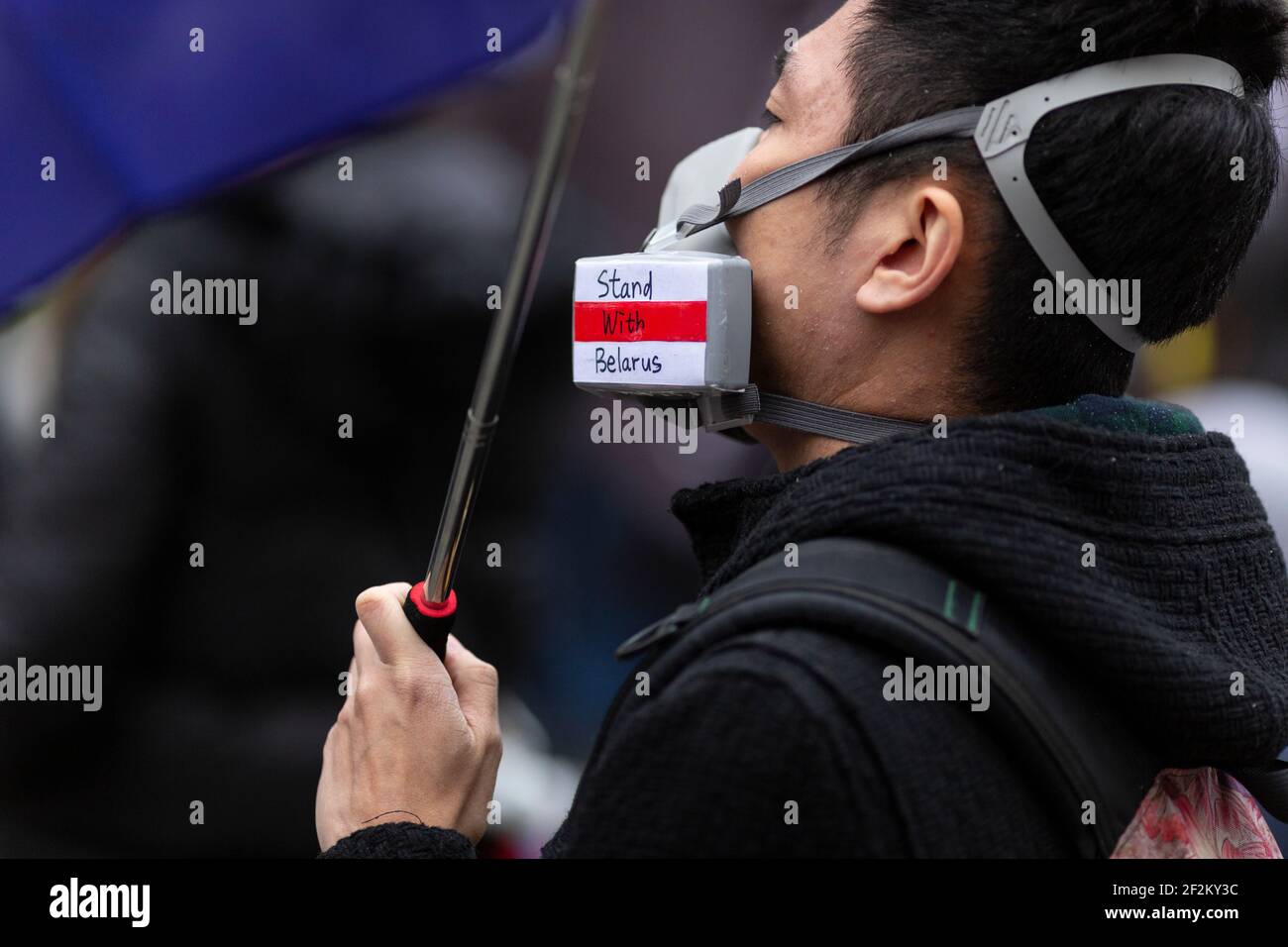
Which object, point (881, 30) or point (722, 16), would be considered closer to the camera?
point (881, 30)

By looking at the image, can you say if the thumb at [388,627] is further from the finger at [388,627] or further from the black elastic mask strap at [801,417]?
the black elastic mask strap at [801,417]

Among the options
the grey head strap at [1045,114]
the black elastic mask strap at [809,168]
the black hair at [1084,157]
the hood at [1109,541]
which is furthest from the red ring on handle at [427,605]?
the grey head strap at [1045,114]

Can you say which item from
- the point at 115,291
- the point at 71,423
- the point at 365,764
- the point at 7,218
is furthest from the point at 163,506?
the point at 365,764

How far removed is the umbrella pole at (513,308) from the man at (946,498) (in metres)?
0.06

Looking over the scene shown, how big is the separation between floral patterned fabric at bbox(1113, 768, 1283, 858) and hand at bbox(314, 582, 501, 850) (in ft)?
2.38

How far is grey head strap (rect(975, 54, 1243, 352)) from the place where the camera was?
51.4 inches

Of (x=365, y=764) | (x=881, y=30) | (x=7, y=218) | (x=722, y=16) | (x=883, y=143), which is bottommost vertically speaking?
(x=365, y=764)

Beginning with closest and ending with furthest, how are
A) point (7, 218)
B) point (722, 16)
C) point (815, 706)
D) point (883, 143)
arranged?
point (815, 706), point (883, 143), point (7, 218), point (722, 16)

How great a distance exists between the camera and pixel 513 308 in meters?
1.30

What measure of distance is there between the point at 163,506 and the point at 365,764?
5.64ft

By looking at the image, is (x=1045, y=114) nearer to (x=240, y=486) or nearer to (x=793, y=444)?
(x=793, y=444)

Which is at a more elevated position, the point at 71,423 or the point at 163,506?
the point at 71,423

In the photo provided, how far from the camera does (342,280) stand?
3096 mm

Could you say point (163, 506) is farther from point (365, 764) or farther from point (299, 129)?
point (365, 764)
